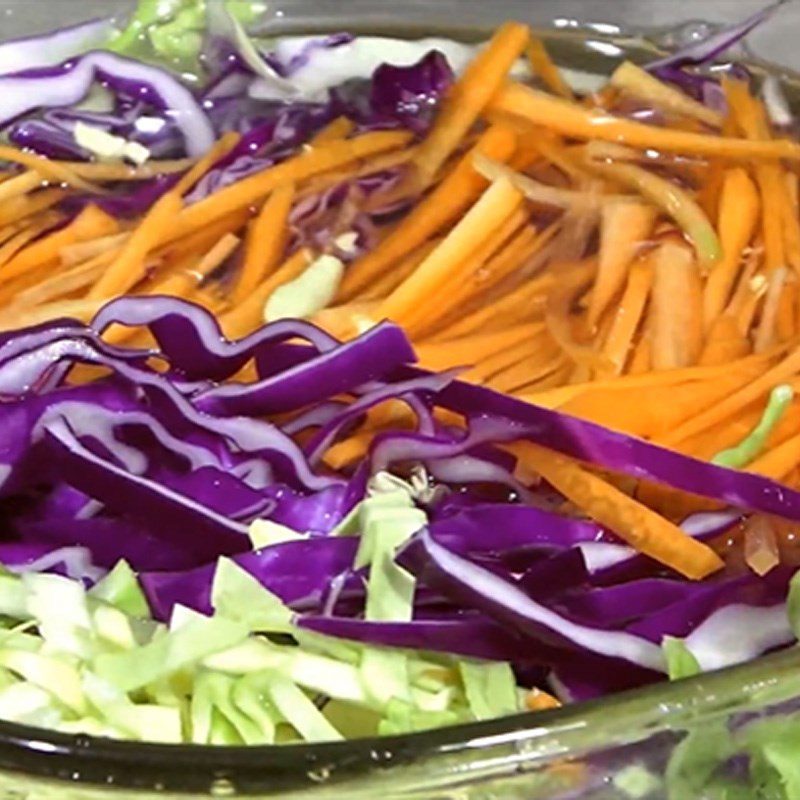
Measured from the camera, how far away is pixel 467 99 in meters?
1.02

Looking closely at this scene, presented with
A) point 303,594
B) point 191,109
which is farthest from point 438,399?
point 191,109

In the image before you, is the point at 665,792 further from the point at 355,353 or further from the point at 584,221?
the point at 584,221

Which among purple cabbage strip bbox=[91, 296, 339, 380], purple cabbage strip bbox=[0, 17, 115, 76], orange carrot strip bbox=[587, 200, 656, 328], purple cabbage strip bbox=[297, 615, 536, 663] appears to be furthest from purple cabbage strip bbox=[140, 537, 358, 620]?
purple cabbage strip bbox=[0, 17, 115, 76]

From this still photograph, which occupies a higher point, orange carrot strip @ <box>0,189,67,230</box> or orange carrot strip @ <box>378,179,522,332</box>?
orange carrot strip @ <box>378,179,522,332</box>

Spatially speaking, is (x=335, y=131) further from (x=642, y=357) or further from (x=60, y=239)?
(x=642, y=357)

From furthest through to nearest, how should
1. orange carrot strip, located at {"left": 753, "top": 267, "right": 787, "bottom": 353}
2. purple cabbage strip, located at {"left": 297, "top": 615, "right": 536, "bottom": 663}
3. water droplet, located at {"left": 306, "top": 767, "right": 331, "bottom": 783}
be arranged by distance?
orange carrot strip, located at {"left": 753, "top": 267, "right": 787, "bottom": 353} → purple cabbage strip, located at {"left": 297, "top": 615, "right": 536, "bottom": 663} → water droplet, located at {"left": 306, "top": 767, "right": 331, "bottom": 783}

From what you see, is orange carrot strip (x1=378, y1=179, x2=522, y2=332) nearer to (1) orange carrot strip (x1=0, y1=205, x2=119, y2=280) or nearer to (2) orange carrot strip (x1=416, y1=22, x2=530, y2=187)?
(2) orange carrot strip (x1=416, y1=22, x2=530, y2=187)

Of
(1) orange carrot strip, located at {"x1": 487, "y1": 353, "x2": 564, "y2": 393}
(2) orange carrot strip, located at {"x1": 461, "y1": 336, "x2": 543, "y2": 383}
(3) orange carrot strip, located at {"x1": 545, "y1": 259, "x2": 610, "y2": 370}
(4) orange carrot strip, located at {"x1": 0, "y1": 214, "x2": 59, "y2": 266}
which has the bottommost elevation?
(4) orange carrot strip, located at {"x1": 0, "y1": 214, "x2": 59, "y2": 266}

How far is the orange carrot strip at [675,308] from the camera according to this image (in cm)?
81

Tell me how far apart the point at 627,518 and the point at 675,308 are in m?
0.18

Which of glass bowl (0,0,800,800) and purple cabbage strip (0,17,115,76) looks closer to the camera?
glass bowl (0,0,800,800)

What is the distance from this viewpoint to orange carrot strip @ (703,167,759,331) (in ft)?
2.82

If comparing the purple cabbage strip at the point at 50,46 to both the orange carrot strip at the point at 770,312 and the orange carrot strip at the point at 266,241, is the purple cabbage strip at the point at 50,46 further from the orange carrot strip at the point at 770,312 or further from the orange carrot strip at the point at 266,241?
the orange carrot strip at the point at 770,312

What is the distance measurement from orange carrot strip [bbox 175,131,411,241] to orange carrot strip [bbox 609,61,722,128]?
170mm
